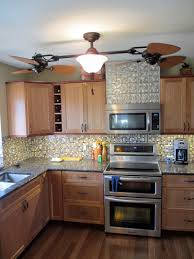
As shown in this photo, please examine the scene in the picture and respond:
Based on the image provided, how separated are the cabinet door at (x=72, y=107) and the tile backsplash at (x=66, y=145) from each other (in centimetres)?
32

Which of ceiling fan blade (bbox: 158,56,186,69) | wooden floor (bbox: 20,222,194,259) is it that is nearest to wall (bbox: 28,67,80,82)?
ceiling fan blade (bbox: 158,56,186,69)

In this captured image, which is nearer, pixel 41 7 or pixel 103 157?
pixel 41 7

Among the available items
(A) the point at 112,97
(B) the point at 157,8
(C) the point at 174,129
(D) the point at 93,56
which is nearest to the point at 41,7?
(D) the point at 93,56

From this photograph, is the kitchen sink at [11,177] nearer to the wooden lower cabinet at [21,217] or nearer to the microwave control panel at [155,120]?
the wooden lower cabinet at [21,217]

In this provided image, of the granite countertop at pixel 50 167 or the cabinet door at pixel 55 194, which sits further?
the cabinet door at pixel 55 194

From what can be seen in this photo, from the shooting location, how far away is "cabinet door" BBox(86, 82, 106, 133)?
339 centimetres

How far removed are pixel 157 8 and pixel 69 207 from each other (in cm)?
271

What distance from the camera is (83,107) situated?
3.46 meters

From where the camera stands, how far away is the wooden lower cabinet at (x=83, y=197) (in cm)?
312

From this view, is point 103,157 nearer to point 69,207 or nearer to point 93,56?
point 69,207

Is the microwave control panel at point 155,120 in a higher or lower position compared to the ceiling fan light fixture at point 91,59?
lower

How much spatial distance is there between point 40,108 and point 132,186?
5.93 ft

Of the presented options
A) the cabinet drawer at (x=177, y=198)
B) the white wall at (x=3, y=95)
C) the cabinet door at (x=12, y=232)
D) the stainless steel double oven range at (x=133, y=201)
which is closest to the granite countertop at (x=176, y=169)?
the stainless steel double oven range at (x=133, y=201)

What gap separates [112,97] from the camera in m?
3.32
